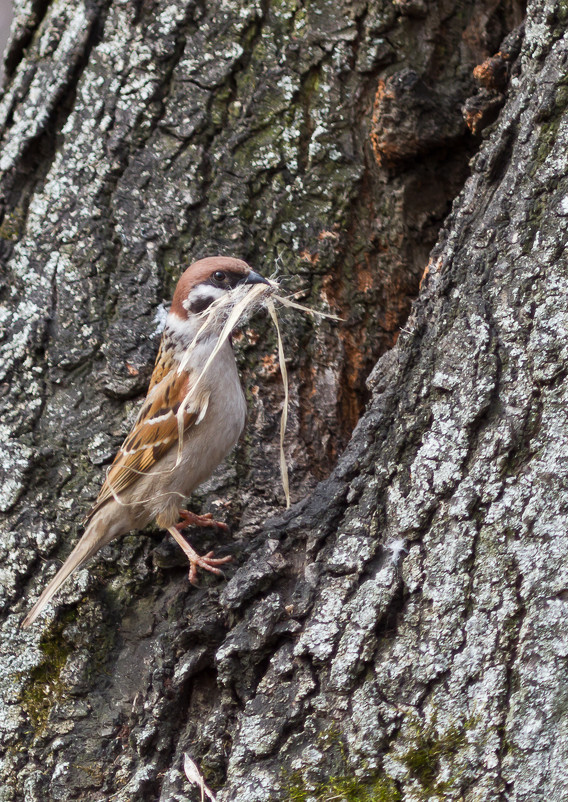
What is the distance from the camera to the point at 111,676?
109 inches

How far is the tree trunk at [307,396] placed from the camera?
2092 millimetres

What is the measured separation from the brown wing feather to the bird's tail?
80 mm

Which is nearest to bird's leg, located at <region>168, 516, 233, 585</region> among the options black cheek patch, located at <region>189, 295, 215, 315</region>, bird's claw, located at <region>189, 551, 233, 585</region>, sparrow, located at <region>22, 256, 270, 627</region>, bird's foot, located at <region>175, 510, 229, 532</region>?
bird's claw, located at <region>189, 551, 233, 585</region>

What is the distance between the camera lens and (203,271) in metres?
3.16

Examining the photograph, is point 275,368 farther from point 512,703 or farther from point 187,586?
point 512,703

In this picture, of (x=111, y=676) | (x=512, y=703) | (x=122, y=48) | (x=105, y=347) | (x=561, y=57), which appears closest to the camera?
(x=512, y=703)

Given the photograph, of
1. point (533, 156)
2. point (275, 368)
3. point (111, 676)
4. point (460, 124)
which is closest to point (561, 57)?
point (533, 156)

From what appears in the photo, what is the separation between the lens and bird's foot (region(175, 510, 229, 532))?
3.16m

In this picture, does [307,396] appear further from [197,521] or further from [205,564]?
[205,564]

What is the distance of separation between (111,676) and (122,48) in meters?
2.62

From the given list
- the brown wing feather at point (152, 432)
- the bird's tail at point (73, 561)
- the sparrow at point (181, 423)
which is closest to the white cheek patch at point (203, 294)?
the sparrow at point (181, 423)

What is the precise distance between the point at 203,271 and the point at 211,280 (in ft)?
0.17

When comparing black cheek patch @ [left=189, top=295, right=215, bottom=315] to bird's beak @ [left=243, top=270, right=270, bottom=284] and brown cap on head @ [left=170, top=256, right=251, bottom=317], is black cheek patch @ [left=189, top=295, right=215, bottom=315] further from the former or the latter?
bird's beak @ [left=243, top=270, right=270, bottom=284]

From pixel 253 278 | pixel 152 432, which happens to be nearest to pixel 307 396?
pixel 253 278
